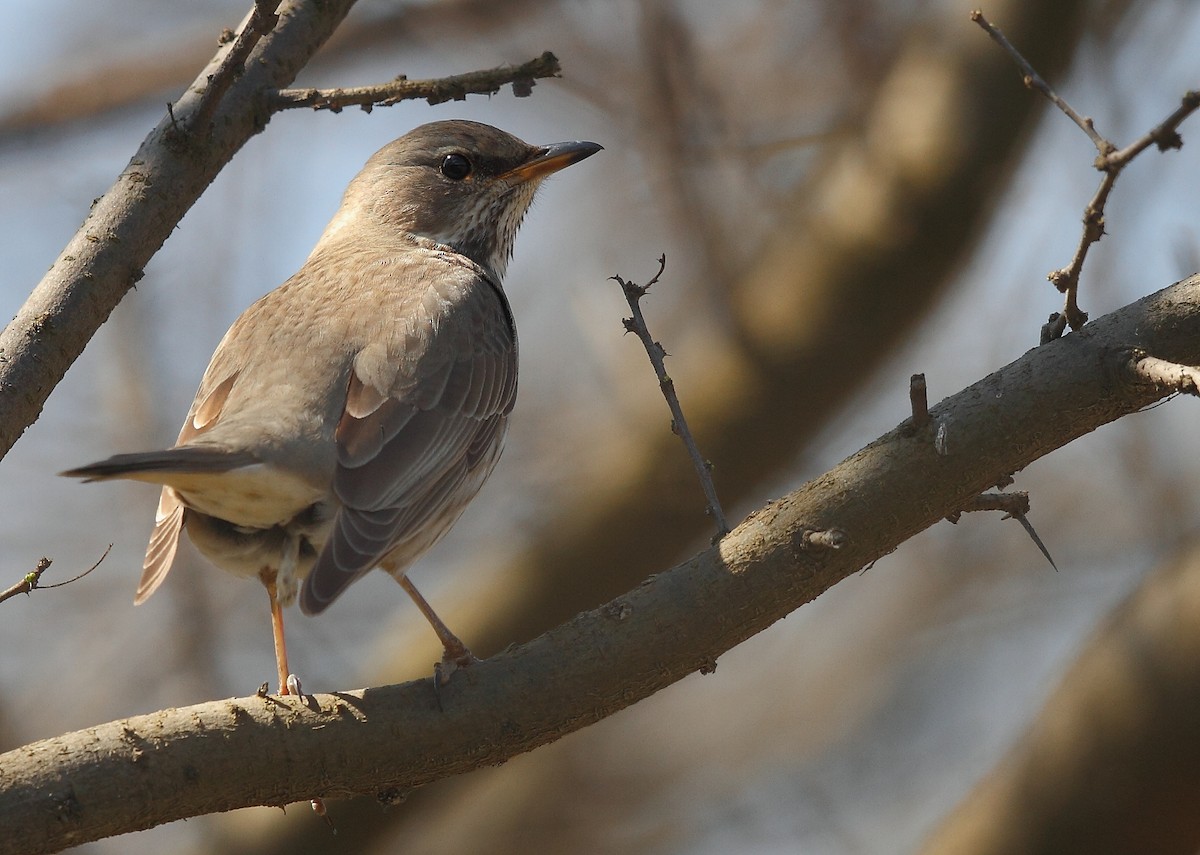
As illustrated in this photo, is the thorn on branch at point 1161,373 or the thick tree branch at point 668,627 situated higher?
the thick tree branch at point 668,627

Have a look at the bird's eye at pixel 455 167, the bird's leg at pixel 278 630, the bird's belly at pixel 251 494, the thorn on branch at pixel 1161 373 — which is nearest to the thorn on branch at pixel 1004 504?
the thorn on branch at pixel 1161 373

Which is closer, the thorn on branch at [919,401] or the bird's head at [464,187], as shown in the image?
the thorn on branch at [919,401]

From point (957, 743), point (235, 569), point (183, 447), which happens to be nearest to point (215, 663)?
point (235, 569)

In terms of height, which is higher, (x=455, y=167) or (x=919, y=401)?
(x=455, y=167)

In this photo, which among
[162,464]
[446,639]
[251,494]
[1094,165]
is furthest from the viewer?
[446,639]

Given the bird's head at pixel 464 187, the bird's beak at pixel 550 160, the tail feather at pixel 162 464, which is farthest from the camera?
the bird's head at pixel 464 187

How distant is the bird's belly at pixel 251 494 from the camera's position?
444 centimetres

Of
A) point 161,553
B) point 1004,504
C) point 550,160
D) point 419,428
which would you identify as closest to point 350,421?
point 419,428

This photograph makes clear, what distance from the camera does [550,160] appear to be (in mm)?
7160

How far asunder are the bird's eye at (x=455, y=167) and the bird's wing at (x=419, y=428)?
41.1 inches

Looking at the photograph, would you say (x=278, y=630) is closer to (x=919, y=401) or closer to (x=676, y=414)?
(x=676, y=414)

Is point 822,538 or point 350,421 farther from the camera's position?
point 350,421

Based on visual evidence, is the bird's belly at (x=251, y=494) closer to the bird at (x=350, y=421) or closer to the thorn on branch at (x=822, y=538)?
the bird at (x=350, y=421)

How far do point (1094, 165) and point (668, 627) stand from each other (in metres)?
1.73
